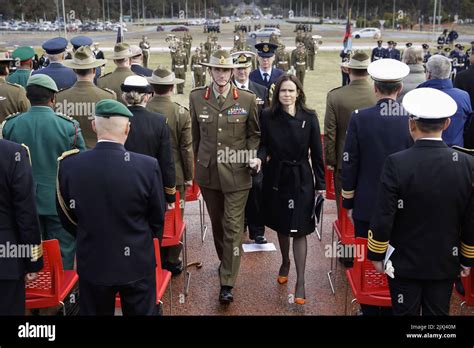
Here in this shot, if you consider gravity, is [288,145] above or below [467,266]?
above

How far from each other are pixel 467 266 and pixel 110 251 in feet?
6.91

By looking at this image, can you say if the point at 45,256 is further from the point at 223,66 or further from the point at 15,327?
the point at 223,66

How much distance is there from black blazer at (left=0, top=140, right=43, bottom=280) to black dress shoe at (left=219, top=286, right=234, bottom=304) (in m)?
1.97

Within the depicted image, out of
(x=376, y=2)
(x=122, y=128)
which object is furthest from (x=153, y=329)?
(x=376, y=2)

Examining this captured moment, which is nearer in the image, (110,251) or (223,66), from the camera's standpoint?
(110,251)

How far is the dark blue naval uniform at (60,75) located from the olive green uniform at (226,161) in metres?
2.65

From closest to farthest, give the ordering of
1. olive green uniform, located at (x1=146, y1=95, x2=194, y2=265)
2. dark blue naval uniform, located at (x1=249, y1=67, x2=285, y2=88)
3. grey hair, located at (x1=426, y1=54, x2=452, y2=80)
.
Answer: olive green uniform, located at (x1=146, y1=95, x2=194, y2=265) → grey hair, located at (x1=426, y1=54, x2=452, y2=80) → dark blue naval uniform, located at (x1=249, y1=67, x2=285, y2=88)

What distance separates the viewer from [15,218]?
11.7 feet

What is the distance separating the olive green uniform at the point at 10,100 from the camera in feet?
21.7

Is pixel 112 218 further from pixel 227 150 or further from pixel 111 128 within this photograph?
pixel 227 150

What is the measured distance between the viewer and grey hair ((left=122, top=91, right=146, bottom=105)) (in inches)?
196

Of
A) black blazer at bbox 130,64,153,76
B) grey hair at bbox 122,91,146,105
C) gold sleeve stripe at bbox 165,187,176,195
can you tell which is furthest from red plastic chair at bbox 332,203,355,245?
black blazer at bbox 130,64,153,76

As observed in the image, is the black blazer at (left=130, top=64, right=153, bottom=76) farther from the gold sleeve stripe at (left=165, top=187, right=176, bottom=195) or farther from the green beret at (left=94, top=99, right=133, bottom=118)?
the green beret at (left=94, top=99, right=133, bottom=118)

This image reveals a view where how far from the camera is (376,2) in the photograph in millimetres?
92125
